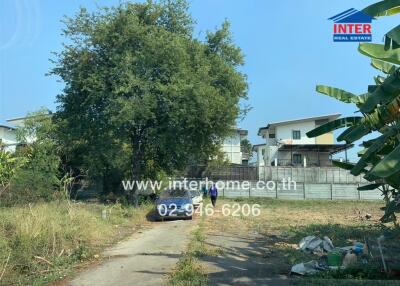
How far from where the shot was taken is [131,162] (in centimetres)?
2902

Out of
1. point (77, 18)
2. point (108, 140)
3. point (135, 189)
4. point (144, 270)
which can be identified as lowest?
point (144, 270)

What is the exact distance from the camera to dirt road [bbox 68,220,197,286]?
1029cm

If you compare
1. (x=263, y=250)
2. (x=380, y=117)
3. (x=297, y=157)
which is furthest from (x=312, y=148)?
(x=380, y=117)

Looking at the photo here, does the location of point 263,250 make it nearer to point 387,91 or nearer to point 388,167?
point 387,91

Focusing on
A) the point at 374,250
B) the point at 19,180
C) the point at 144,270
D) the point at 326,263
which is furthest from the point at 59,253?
the point at 19,180

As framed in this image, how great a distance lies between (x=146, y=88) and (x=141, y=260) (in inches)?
518

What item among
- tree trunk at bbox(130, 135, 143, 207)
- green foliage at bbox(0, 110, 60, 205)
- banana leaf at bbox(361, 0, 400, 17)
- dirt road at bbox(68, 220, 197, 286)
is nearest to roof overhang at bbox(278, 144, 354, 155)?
green foliage at bbox(0, 110, 60, 205)

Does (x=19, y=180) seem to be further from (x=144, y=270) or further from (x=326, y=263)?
(x=326, y=263)

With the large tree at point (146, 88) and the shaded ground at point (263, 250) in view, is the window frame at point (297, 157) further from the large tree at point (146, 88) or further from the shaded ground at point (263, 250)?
the shaded ground at point (263, 250)

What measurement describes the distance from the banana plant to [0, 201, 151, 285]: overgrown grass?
6.66m

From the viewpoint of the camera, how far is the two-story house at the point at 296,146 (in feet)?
194

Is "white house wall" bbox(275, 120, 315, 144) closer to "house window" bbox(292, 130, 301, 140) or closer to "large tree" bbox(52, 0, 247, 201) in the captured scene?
"house window" bbox(292, 130, 301, 140)

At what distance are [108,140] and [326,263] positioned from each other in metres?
17.0

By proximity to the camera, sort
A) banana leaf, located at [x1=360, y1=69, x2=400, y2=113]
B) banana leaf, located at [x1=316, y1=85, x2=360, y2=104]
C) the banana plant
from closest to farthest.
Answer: the banana plant < banana leaf, located at [x1=360, y1=69, x2=400, y2=113] < banana leaf, located at [x1=316, y1=85, x2=360, y2=104]
